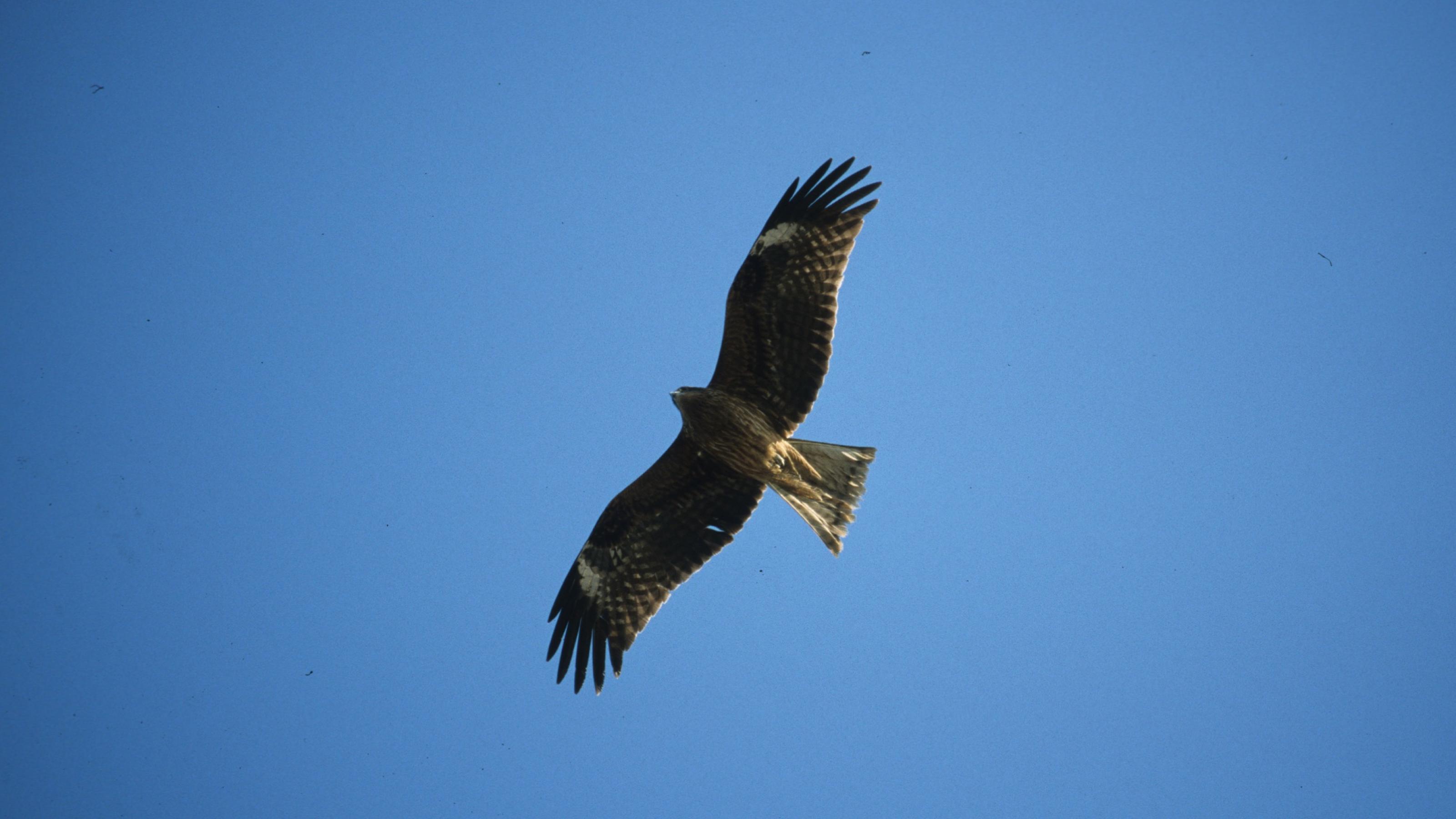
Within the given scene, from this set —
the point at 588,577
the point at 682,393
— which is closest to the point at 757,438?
the point at 682,393

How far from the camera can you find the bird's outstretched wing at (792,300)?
5.64 meters

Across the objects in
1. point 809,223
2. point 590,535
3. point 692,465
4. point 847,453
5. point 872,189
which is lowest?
point 590,535

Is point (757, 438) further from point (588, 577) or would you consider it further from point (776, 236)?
point (588, 577)

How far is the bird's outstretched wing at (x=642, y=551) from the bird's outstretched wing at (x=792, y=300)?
635 mm

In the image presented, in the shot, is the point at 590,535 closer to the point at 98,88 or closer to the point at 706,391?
the point at 706,391

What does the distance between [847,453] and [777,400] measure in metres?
0.55

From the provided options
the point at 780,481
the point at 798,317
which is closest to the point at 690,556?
the point at 780,481

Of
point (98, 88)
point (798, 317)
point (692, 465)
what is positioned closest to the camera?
point (798, 317)

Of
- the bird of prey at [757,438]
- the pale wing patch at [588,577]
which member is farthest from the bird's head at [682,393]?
the pale wing patch at [588,577]

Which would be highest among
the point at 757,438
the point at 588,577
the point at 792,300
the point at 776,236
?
the point at 776,236

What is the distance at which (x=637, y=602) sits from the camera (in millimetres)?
6277

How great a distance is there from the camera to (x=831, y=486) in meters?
5.89

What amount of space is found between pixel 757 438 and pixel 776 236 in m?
1.25

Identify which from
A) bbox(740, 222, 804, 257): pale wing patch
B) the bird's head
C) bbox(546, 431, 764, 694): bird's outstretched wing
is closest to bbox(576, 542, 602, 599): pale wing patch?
bbox(546, 431, 764, 694): bird's outstretched wing
